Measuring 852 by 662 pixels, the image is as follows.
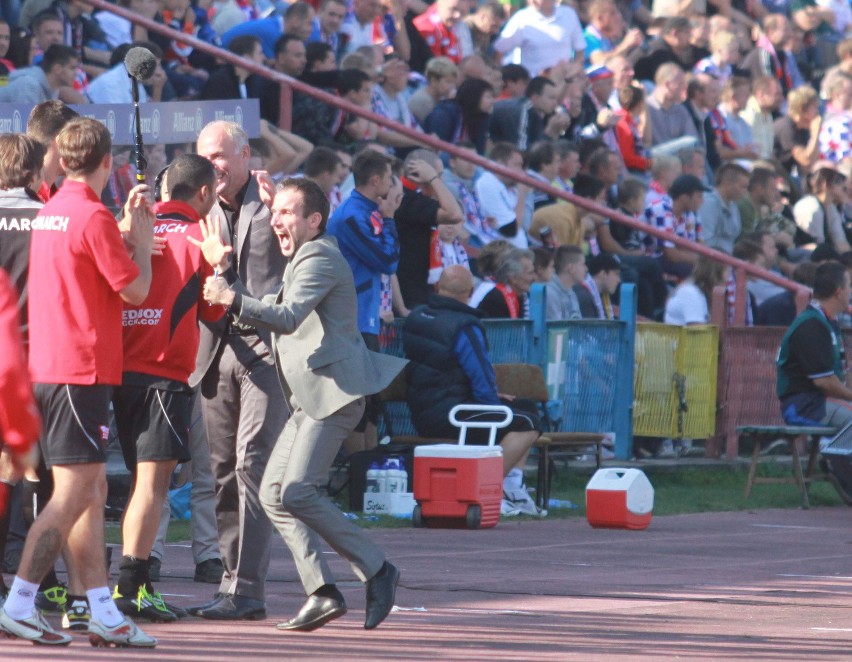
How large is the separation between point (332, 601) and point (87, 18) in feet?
31.9

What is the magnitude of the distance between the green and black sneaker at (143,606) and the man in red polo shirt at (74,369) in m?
0.56

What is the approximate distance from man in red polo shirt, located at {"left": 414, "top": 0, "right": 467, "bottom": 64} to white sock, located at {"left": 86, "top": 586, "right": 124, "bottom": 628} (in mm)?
13851

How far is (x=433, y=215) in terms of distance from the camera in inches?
556

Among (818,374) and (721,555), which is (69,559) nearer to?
(721,555)

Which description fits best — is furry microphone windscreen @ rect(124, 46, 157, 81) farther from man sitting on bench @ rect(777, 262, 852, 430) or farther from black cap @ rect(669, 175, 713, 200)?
black cap @ rect(669, 175, 713, 200)

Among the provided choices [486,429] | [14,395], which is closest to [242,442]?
[14,395]

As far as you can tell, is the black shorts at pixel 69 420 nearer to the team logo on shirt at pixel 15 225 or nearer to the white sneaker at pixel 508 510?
the team logo on shirt at pixel 15 225

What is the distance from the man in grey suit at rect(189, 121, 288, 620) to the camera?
26.3 ft

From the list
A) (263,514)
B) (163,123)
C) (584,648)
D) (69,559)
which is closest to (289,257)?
(263,514)

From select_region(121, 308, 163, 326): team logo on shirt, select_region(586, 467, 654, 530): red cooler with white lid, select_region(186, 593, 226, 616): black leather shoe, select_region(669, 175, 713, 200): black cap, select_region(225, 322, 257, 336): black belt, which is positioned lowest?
select_region(586, 467, 654, 530): red cooler with white lid

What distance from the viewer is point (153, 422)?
7.71 m

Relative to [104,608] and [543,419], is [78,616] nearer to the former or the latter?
[104,608]

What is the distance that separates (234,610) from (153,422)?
0.92m

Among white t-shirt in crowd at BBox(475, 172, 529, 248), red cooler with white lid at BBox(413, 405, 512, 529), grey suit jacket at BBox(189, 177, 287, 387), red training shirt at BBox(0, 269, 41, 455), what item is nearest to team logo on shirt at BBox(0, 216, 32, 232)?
grey suit jacket at BBox(189, 177, 287, 387)
